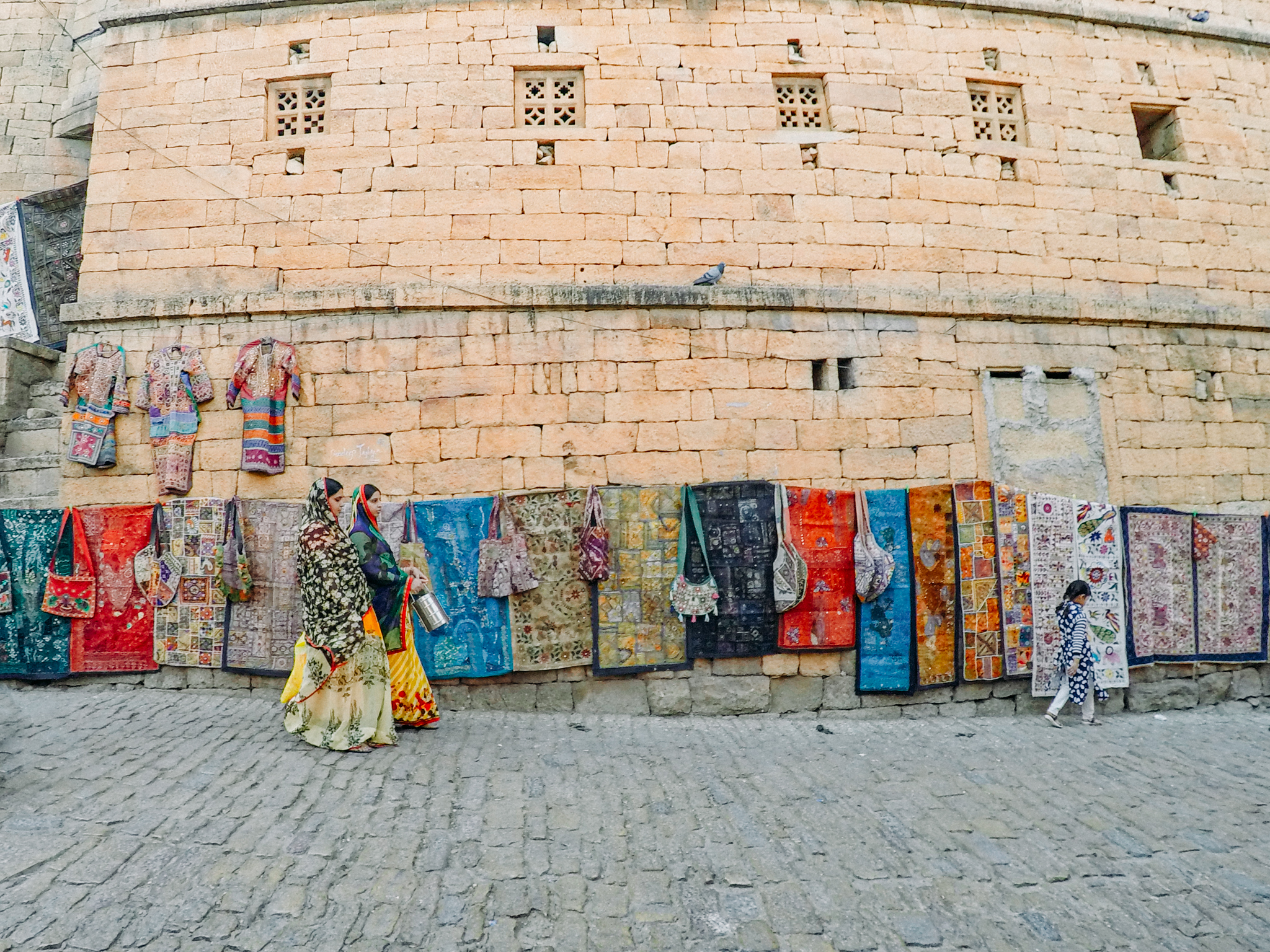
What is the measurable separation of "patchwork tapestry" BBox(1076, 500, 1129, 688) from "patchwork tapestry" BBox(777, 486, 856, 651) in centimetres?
200

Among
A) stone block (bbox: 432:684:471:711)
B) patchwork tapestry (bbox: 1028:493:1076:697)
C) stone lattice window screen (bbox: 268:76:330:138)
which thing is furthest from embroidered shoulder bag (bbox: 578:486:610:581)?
stone lattice window screen (bbox: 268:76:330:138)

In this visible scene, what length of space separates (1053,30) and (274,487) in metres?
8.43

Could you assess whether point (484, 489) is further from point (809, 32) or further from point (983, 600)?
point (809, 32)

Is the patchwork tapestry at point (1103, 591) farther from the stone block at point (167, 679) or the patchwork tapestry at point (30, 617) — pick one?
the patchwork tapestry at point (30, 617)

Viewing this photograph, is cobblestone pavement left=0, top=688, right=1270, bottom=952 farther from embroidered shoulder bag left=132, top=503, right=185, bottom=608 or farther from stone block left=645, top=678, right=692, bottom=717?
embroidered shoulder bag left=132, top=503, right=185, bottom=608

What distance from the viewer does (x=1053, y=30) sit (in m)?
7.03

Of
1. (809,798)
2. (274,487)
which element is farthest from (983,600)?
(274,487)

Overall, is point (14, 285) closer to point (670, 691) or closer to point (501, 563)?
point (501, 563)

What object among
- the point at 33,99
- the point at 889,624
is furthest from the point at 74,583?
the point at 33,99

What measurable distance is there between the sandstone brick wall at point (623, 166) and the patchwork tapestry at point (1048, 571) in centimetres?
205

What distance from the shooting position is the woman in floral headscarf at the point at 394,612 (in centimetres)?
428

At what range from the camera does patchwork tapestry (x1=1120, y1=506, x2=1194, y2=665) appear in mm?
5980

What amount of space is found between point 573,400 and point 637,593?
164cm

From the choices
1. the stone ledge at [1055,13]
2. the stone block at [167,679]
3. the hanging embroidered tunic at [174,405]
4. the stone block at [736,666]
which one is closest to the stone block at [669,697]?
the stone block at [736,666]
